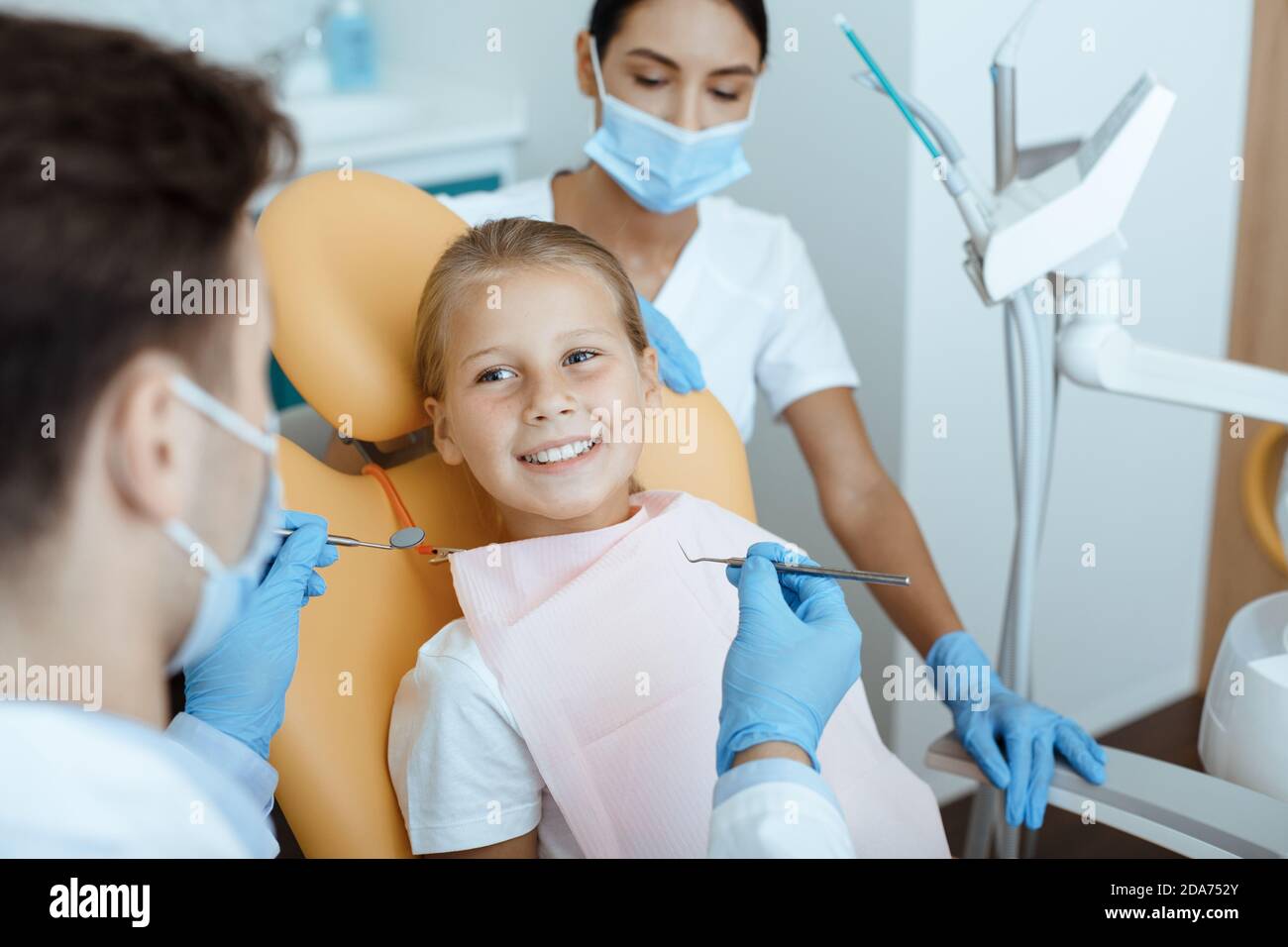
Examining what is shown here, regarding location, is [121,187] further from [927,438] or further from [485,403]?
[927,438]

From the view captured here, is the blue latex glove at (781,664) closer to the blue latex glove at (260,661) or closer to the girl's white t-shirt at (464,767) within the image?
the girl's white t-shirt at (464,767)

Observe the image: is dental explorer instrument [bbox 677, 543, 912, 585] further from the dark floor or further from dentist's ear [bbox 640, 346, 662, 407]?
the dark floor

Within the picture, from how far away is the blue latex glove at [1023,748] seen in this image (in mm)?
Answer: 1213

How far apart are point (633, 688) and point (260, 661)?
33 centimetres

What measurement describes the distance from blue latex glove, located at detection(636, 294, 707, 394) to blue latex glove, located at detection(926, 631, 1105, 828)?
472 mm

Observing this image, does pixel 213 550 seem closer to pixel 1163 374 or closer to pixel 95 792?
pixel 95 792

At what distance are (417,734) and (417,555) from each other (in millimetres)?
220

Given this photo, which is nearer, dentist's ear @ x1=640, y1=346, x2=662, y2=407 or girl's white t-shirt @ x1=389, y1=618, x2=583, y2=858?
girl's white t-shirt @ x1=389, y1=618, x2=583, y2=858

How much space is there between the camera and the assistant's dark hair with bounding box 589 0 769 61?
152 cm

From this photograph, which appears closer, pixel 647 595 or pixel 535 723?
pixel 535 723

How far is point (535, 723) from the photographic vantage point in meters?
1.08

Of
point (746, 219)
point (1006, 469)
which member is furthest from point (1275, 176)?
point (746, 219)

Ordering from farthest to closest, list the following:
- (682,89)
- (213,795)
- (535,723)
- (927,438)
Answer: (927,438), (682,89), (535,723), (213,795)

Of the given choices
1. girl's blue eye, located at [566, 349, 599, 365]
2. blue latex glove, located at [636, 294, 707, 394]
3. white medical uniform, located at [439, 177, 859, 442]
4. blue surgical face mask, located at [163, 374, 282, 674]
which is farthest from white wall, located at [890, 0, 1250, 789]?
blue surgical face mask, located at [163, 374, 282, 674]
